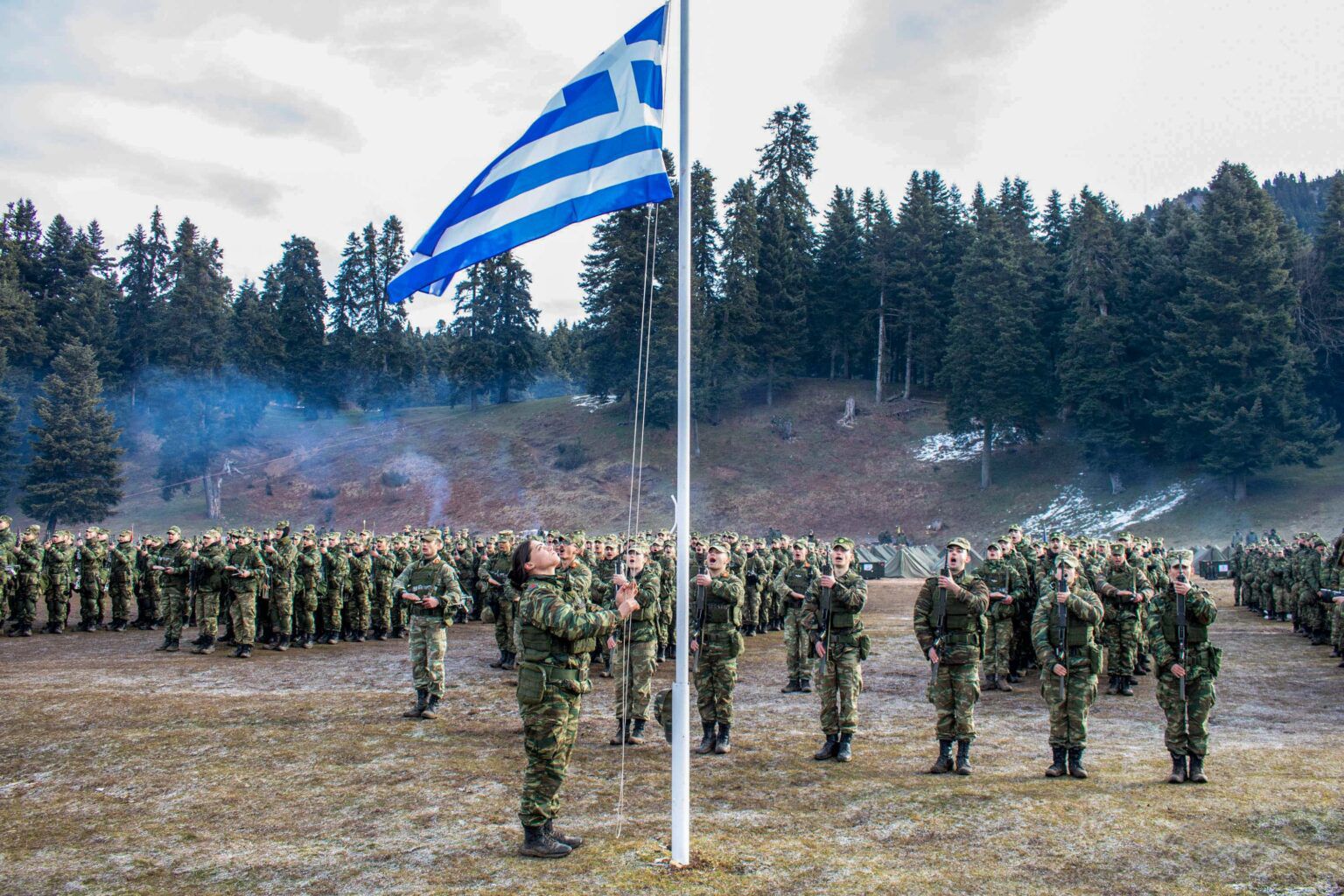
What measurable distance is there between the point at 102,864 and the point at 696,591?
251 inches

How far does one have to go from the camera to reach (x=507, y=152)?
8.11m

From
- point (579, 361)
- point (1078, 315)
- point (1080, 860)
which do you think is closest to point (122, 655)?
point (1080, 860)

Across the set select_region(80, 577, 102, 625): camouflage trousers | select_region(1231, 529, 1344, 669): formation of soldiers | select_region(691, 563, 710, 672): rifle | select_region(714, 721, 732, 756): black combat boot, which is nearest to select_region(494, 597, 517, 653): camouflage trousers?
select_region(691, 563, 710, 672): rifle

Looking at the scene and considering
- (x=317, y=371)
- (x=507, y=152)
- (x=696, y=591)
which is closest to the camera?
(x=507, y=152)

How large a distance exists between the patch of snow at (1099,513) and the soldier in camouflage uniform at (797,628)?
33.9 meters

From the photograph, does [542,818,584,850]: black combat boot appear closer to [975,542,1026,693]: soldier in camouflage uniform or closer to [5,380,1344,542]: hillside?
[975,542,1026,693]: soldier in camouflage uniform

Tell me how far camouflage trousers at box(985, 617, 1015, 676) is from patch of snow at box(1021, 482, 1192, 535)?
31.8 m

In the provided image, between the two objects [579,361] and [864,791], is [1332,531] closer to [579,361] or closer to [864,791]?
[864,791]

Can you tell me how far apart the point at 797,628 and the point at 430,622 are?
575 cm

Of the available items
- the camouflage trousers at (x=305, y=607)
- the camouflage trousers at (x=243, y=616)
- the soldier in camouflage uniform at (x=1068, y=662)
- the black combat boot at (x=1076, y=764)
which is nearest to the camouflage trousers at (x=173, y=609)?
the camouflage trousers at (x=243, y=616)

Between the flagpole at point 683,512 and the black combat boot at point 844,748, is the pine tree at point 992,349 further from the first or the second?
the flagpole at point 683,512

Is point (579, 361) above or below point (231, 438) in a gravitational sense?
above

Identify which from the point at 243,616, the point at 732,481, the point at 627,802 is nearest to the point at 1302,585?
the point at 627,802

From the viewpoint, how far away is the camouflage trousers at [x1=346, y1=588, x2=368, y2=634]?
19.9 metres
